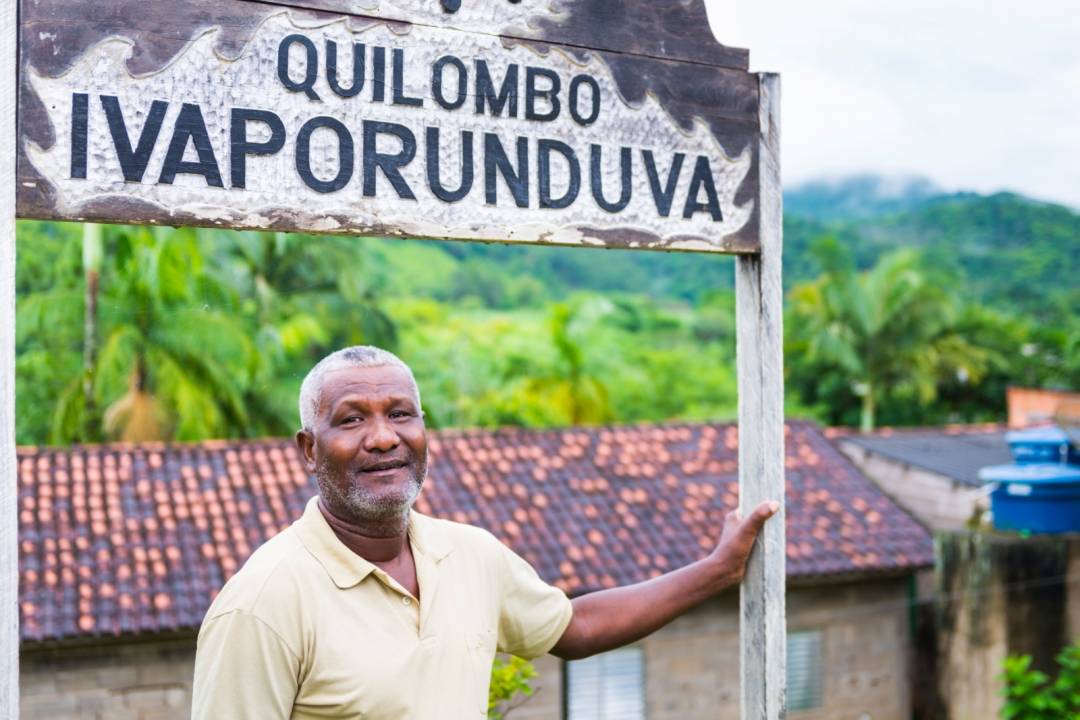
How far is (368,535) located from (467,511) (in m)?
8.35

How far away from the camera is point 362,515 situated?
2131 mm

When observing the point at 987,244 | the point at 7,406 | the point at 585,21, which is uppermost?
the point at 987,244

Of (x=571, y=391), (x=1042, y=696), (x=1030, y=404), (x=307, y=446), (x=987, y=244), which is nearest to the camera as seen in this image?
(x=307, y=446)

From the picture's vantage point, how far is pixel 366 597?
2.08 m

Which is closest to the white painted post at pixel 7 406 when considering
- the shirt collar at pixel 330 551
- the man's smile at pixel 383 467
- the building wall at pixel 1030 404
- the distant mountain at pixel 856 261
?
the shirt collar at pixel 330 551

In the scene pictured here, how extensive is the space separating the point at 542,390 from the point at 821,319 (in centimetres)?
867

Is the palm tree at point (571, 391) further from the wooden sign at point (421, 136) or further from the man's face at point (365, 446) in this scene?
the man's face at point (365, 446)

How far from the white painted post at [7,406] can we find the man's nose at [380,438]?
1.98ft

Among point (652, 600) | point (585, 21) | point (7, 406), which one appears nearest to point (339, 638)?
point (7, 406)

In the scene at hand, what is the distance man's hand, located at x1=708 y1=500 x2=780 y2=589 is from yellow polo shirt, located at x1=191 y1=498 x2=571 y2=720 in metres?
0.62

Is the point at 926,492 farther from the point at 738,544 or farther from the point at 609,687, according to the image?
the point at 738,544

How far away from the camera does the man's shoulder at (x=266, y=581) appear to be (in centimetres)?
194

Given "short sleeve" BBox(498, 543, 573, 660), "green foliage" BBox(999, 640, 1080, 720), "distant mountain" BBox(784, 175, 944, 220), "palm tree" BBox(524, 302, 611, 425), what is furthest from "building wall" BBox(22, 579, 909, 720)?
"distant mountain" BBox(784, 175, 944, 220)

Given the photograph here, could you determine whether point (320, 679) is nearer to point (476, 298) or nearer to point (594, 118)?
point (594, 118)
